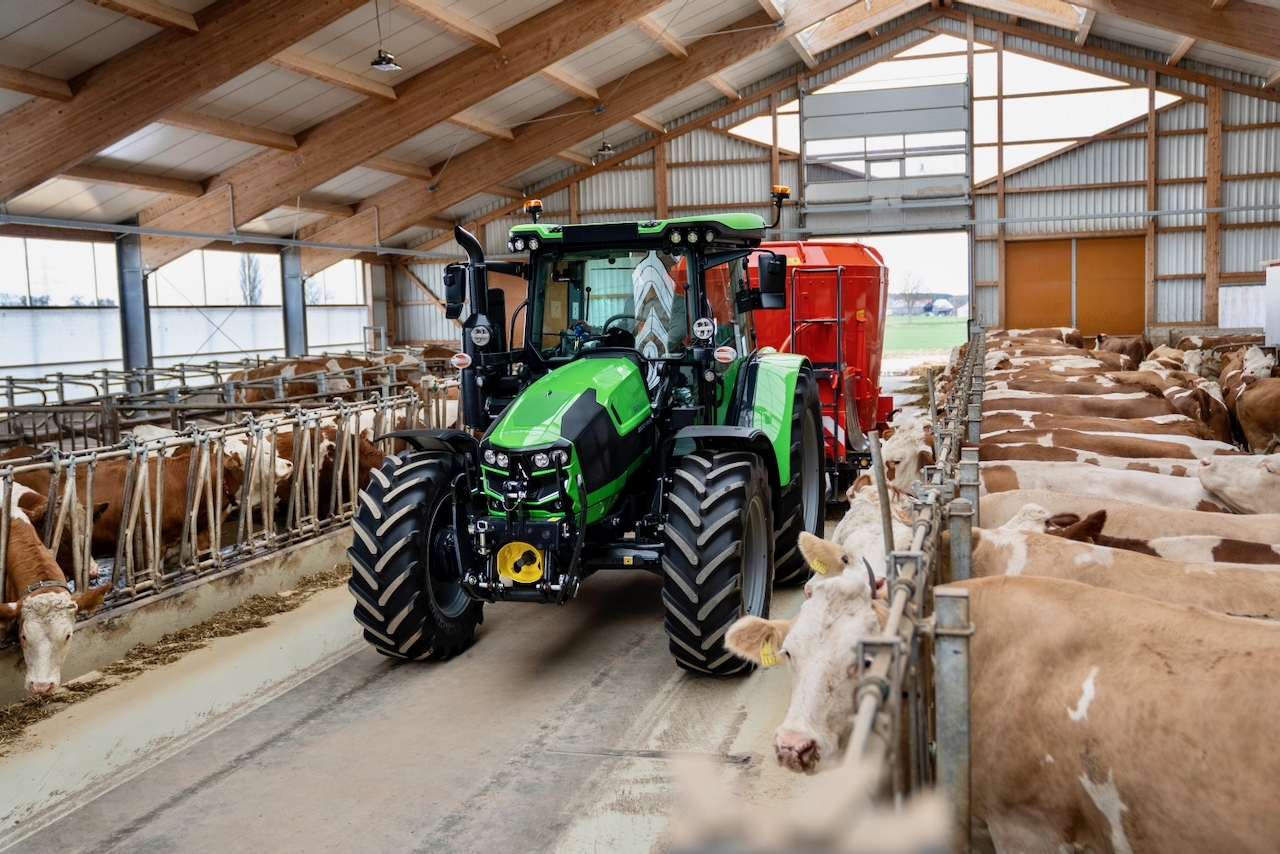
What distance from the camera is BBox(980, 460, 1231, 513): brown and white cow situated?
589 cm

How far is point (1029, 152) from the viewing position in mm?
24547

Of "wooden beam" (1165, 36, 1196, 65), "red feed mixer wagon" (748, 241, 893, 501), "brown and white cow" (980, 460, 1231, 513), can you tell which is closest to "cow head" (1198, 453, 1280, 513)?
"brown and white cow" (980, 460, 1231, 513)

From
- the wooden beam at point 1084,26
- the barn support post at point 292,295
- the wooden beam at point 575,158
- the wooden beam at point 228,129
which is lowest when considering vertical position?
the barn support post at point 292,295

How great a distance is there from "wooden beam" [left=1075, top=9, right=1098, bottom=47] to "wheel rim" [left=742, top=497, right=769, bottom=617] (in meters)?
19.7

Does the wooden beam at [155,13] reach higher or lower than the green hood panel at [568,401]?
higher

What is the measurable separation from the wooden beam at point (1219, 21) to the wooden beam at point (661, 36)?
7408 mm

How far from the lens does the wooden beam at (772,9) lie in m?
19.6

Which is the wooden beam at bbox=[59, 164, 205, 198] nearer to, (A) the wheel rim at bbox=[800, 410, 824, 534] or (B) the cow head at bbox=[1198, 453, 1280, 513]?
(A) the wheel rim at bbox=[800, 410, 824, 534]

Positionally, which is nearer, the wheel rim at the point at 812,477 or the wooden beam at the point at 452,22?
the wheel rim at the point at 812,477

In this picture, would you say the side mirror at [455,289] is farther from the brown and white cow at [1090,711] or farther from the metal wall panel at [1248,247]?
the metal wall panel at [1248,247]

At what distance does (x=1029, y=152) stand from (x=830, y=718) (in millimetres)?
24488

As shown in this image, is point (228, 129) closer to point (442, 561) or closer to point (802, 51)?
point (442, 561)

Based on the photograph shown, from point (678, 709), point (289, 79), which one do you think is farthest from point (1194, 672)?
point (289, 79)

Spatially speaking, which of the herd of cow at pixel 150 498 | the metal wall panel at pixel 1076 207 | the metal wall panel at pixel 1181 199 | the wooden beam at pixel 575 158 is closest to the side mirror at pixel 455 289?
the herd of cow at pixel 150 498
